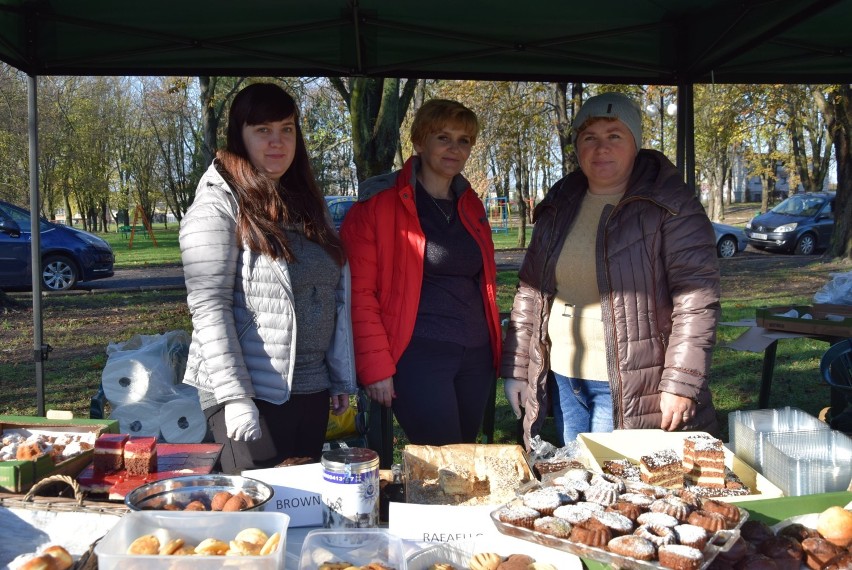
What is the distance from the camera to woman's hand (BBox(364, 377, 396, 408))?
2.69 meters

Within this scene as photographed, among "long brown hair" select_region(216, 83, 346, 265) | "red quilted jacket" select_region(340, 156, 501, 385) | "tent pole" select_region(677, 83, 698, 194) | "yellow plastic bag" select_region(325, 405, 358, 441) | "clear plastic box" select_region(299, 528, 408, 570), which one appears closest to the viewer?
"clear plastic box" select_region(299, 528, 408, 570)

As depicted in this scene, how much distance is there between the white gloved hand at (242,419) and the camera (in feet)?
6.81

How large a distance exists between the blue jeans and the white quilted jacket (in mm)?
1065

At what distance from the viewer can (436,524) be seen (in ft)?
5.42

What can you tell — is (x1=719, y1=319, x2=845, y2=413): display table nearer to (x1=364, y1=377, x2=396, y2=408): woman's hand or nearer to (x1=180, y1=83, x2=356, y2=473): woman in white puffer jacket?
(x1=364, y1=377, x2=396, y2=408): woman's hand

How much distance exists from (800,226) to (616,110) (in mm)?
18240

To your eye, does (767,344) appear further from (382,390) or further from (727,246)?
(727,246)

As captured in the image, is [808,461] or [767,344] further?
[767,344]

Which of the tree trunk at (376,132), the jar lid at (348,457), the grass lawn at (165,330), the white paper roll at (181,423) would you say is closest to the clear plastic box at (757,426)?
the jar lid at (348,457)

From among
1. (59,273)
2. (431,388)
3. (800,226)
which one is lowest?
(431,388)

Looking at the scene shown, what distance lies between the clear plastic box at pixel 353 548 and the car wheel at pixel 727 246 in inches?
743

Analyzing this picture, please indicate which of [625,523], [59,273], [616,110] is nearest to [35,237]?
[616,110]

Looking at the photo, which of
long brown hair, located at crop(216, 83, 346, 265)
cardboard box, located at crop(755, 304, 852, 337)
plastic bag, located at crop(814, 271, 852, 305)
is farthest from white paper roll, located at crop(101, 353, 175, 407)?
plastic bag, located at crop(814, 271, 852, 305)

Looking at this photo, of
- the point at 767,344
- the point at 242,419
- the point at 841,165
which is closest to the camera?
the point at 242,419
